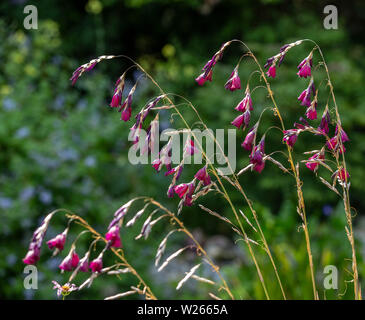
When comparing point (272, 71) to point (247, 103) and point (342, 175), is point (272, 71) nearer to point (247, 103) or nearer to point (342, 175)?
point (247, 103)

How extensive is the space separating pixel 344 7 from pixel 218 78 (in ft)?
7.62

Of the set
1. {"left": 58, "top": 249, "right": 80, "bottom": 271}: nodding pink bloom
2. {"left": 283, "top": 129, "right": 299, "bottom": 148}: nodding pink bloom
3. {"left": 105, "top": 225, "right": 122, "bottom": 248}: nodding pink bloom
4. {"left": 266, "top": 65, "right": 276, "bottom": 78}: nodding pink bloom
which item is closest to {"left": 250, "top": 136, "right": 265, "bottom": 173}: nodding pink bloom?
{"left": 283, "top": 129, "right": 299, "bottom": 148}: nodding pink bloom

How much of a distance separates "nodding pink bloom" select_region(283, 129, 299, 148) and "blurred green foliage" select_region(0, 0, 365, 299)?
1.00 metres

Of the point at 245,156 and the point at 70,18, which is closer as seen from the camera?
the point at 245,156

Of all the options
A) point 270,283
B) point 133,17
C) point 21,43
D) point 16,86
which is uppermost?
point 133,17

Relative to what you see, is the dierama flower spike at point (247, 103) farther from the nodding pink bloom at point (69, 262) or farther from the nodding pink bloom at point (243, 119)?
the nodding pink bloom at point (69, 262)

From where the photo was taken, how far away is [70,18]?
6012 mm

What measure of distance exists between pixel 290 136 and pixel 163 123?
339 centimetres

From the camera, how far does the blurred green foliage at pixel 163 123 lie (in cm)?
320

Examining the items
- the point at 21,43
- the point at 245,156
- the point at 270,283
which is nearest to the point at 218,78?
the point at 245,156

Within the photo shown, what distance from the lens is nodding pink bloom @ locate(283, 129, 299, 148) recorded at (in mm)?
1331

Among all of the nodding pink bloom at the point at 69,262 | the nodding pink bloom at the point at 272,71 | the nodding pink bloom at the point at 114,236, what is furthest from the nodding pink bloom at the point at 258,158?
the nodding pink bloom at the point at 69,262

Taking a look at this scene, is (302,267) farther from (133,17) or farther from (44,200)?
(133,17)
